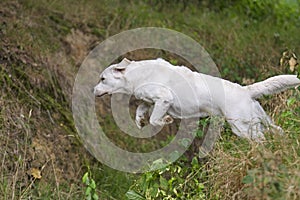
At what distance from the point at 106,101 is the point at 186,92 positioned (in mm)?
4250

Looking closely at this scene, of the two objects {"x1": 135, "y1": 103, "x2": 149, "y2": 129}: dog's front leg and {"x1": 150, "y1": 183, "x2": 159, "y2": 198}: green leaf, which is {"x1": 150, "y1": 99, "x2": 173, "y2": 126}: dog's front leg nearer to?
{"x1": 135, "y1": 103, "x2": 149, "y2": 129}: dog's front leg

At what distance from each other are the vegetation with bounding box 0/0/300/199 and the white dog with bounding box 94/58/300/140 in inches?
7.4

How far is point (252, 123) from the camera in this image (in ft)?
18.6

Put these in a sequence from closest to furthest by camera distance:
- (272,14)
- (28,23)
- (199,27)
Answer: (28,23) < (199,27) < (272,14)

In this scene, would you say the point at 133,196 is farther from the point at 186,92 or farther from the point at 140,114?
the point at 186,92

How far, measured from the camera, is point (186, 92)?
558cm

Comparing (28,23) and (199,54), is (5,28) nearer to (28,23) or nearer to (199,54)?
(28,23)

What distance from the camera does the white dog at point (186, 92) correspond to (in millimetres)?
5531

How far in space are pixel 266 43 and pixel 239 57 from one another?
78cm

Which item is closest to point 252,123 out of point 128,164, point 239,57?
point 128,164

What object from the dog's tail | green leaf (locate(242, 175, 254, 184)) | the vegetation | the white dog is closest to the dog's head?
the white dog

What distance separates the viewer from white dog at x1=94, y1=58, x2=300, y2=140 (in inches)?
218

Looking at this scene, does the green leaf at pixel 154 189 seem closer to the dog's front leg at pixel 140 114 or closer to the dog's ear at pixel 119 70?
the dog's front leg at pixel 140 114

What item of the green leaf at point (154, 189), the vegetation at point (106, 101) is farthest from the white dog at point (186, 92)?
the green leaf at point (154, 189)
